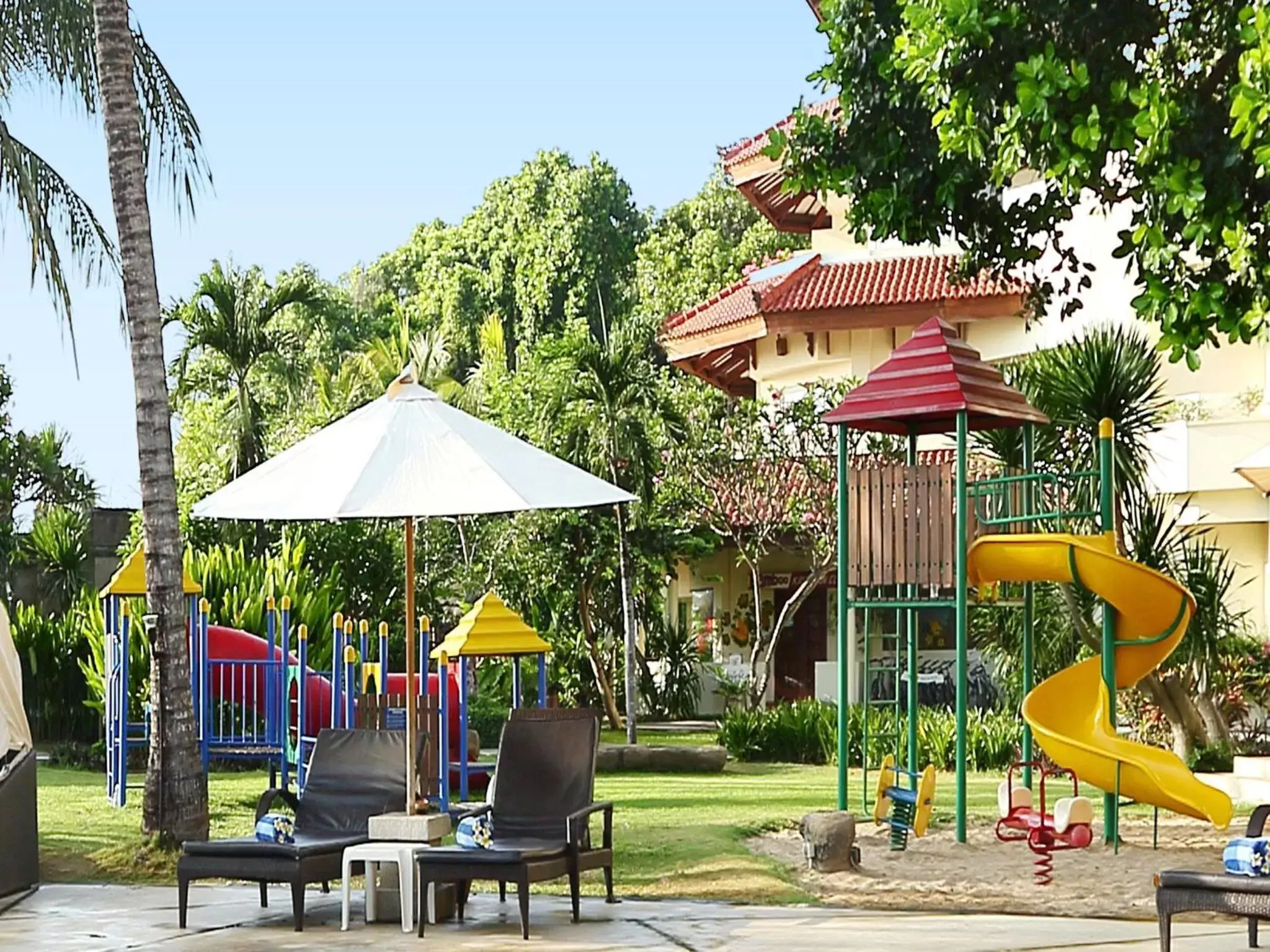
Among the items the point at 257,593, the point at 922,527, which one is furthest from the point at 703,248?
the point at 922,527

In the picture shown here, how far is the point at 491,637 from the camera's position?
16.8 meters

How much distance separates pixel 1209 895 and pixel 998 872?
379 centimetres

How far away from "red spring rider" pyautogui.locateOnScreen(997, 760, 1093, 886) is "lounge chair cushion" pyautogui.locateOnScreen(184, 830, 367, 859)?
450 centimetres

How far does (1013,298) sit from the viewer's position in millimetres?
27828

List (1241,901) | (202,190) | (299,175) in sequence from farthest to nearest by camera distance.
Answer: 1. (299,175)
2. (202,190)
3. (1241,901)

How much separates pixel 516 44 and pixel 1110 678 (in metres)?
47.3

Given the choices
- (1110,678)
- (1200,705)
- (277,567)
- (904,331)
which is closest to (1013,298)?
(904,331)

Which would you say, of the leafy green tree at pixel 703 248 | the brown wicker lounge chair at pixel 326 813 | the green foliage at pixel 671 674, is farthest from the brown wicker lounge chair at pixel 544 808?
the leafy green tree at pixel 703 248

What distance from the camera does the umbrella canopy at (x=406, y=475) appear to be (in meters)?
10.2

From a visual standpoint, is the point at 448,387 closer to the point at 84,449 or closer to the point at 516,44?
the point at 84,449

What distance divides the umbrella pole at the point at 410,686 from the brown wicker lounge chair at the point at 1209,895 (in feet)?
14.2

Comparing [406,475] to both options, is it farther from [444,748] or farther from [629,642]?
[629,642]

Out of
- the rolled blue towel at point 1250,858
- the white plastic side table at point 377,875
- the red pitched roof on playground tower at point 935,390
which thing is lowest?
the white plastic side table at point 377,875

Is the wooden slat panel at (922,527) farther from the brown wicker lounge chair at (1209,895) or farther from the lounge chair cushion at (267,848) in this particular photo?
the brown wicker lounge chair at (1209,895)
